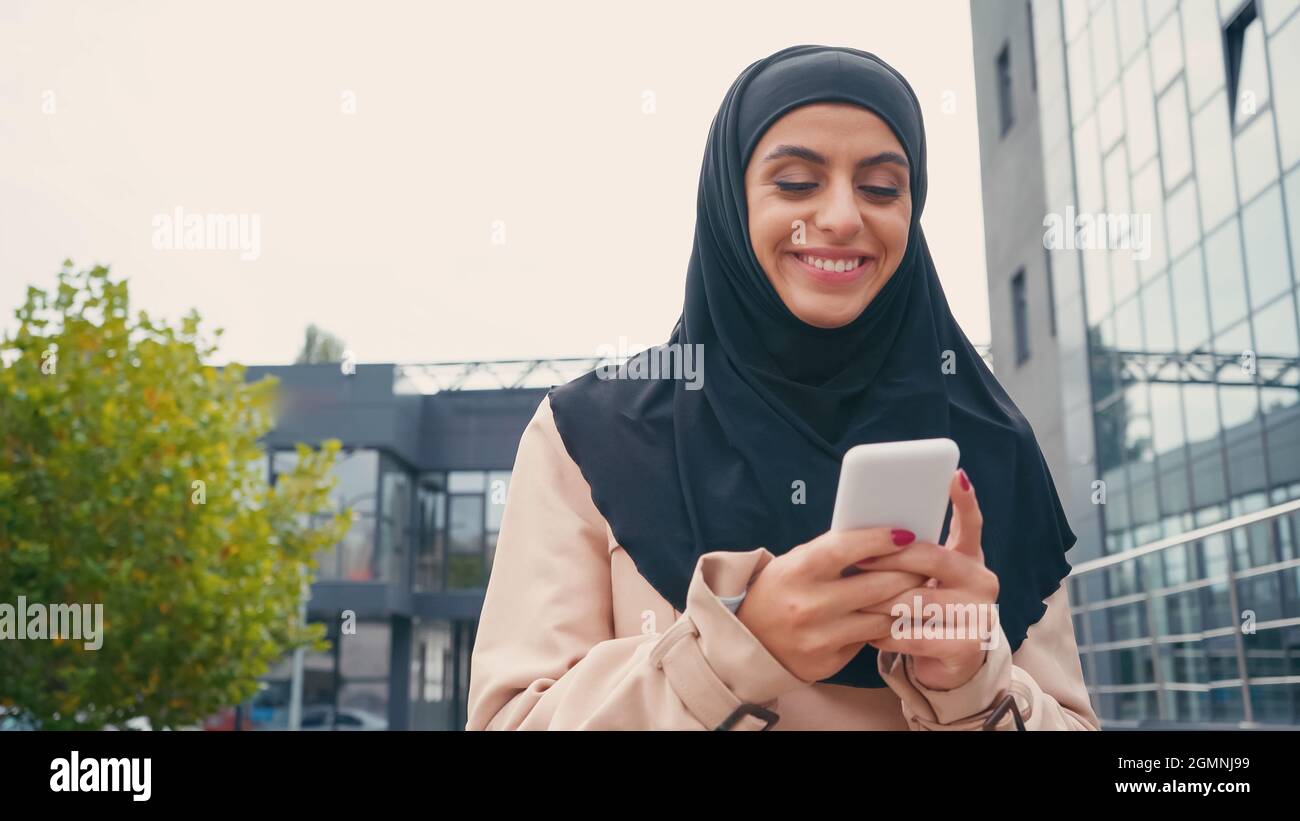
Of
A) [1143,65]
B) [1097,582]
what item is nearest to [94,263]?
[1143,65]

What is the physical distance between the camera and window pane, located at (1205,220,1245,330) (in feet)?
29.1

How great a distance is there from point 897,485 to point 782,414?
40cm

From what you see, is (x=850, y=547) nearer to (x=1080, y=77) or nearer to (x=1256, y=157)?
(x=1256, y=157)

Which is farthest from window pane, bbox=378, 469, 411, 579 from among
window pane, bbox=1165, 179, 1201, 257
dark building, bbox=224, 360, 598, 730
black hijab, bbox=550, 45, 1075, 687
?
black hijab, bbox=550, 45, 1075, 687

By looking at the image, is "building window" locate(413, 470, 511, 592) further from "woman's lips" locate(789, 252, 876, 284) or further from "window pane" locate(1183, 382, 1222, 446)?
"woman's lips" locate(789, 252, 876, 284)

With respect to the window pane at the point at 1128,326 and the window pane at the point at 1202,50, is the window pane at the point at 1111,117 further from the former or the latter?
the window pane at the point at 1128,326

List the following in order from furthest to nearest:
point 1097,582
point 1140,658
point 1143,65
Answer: point 1097,582 → point 1140,658 → point 1143,65

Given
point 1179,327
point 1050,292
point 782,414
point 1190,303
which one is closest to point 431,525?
point 1050,292

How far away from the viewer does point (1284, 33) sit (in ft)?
26.1

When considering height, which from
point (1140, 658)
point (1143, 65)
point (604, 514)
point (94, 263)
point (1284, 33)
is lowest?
point (1140, 658)

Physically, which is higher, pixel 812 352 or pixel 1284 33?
pixel 1284 33

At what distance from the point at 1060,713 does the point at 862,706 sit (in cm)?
21

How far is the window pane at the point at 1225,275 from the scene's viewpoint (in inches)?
349

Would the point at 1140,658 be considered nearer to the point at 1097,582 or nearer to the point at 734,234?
the point at 1097,582
